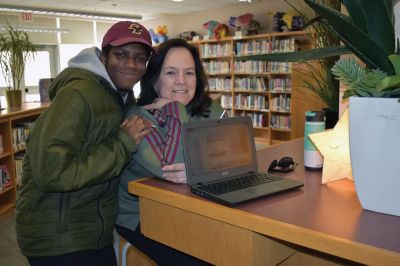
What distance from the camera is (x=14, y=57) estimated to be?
3.87 metres

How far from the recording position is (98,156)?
49.1 inches

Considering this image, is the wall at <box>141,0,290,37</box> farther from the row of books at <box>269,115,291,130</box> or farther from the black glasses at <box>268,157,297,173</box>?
the black glasses at <box>268,157,297,173</box>

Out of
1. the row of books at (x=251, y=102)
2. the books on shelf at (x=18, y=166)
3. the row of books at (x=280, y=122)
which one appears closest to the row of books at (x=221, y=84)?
the row of books at (x=251, y=102)

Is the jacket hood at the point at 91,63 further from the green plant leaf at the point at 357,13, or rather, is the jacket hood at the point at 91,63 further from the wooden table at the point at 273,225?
the green plant leaf at the point at 357,13

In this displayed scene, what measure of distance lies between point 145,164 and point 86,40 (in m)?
8.97

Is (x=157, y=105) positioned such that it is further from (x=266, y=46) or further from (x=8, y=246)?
(x=266, y=46)

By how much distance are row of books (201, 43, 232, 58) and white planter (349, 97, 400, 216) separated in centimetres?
676

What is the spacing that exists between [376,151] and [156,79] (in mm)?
1062

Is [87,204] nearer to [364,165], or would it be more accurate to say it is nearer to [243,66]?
[364,165]

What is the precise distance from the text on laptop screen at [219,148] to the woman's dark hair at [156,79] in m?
0.54

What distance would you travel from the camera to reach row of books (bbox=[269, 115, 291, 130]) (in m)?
6.69

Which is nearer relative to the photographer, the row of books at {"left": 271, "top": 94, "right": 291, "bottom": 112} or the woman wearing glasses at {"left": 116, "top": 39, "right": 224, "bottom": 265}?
the woman wearing glasses at {"left": 116, "top": 39, "right": 224, "bottom": 265}

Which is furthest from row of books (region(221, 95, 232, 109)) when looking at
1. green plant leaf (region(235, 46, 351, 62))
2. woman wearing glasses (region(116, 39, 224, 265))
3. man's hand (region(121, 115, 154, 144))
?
green plant leaf (region(235, 46, 351, 62))

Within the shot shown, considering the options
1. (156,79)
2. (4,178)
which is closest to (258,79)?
(4,178)
